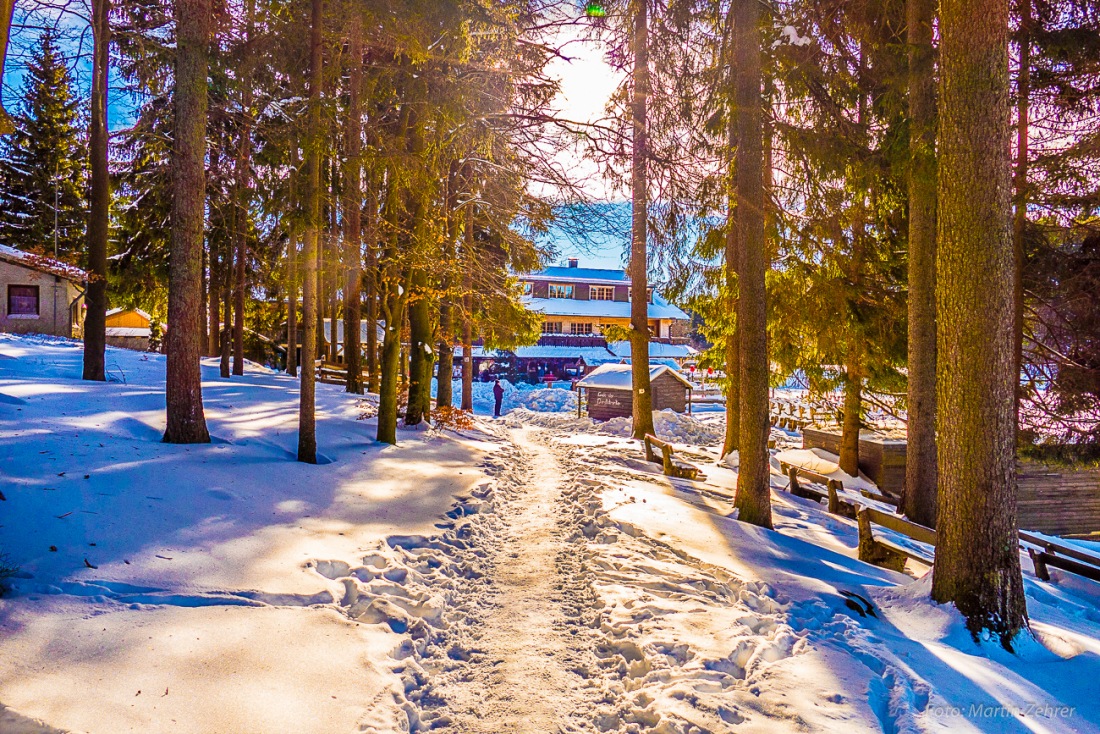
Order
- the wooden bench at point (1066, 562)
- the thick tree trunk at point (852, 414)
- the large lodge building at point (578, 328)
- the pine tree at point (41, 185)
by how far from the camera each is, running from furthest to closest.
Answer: the large lodge building at point (578, 328) < the pine tree at point (41, 185) < the thick tree trunk at point (852, 414) < the wooden bench at point (1066, 562)

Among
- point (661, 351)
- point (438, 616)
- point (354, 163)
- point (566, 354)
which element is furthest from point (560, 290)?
point (438, 616)

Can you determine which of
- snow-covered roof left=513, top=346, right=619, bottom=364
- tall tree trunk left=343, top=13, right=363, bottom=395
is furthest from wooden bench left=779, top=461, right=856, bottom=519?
snow-covered roof left=513, top=346, right=619, bottom=364

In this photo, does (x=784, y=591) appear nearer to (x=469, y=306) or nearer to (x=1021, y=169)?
(x=1021, y=169)

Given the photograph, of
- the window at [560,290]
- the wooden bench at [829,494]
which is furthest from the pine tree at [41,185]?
the wooden bench at [829,494]

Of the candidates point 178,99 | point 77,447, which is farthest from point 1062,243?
point 77,447

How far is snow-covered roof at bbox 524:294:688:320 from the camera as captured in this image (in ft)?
149

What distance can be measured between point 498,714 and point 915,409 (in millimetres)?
8493

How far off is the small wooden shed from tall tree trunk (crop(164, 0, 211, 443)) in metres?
18.8

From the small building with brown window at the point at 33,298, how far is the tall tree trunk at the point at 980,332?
31.3 metres

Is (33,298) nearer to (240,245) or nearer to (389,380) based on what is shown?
(240,245)

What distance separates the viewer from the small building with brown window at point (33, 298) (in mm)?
25766

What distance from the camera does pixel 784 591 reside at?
5.25 meters

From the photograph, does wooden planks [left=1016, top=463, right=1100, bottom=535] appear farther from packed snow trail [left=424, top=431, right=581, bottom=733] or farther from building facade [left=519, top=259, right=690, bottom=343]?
building facade [left=519, top=259, right=690, bottom=343]

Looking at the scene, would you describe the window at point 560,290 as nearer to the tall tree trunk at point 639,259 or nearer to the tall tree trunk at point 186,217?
the tall tree trunk at point 639,259
